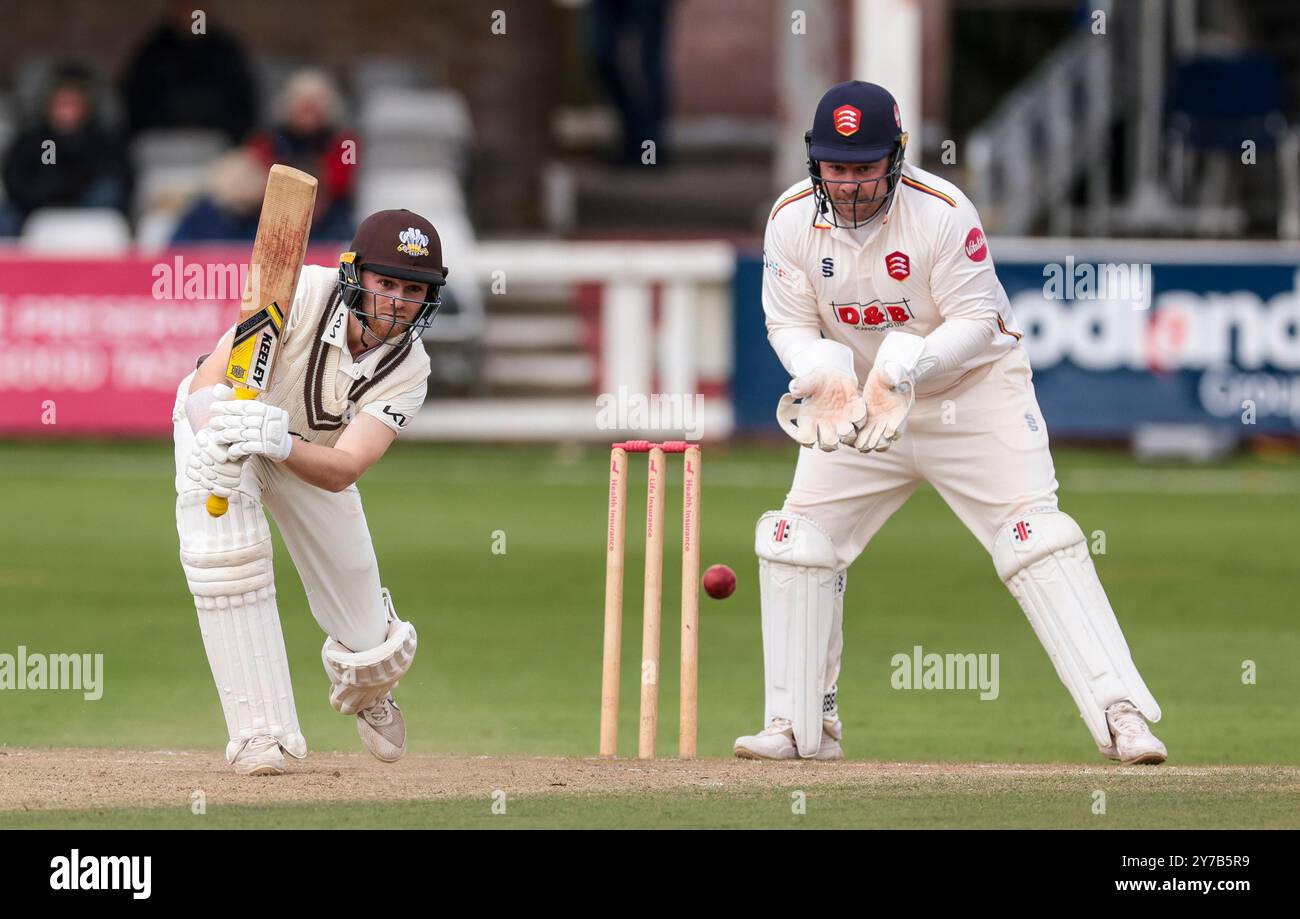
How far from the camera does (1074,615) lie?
6082mm

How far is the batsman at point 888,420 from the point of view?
5.93 meters

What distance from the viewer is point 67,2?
18.7m

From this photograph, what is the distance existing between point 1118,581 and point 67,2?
11.7 m

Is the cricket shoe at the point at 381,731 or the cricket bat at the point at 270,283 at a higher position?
the cricket bat at the point at 270,283

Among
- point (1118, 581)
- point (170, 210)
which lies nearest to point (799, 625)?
point (1118, 581)

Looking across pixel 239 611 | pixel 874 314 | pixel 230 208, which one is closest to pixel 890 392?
pixel 874 314

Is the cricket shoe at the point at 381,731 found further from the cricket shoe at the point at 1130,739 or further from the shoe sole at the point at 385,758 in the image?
the cricket shoe at the point at 1130,739

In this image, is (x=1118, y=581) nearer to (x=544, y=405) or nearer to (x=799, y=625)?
(x=799, y=625)

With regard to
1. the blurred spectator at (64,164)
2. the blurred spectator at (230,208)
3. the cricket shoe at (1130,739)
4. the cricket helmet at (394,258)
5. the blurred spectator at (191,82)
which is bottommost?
the cricket shoe at (1130,739)

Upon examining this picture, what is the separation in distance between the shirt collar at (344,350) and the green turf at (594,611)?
1.27 metres

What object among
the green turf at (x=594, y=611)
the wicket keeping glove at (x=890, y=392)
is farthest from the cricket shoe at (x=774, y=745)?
the wicket keeping glove at (x=890, y=392)

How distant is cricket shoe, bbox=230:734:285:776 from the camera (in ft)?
18.7

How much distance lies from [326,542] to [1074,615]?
1.97 meters
